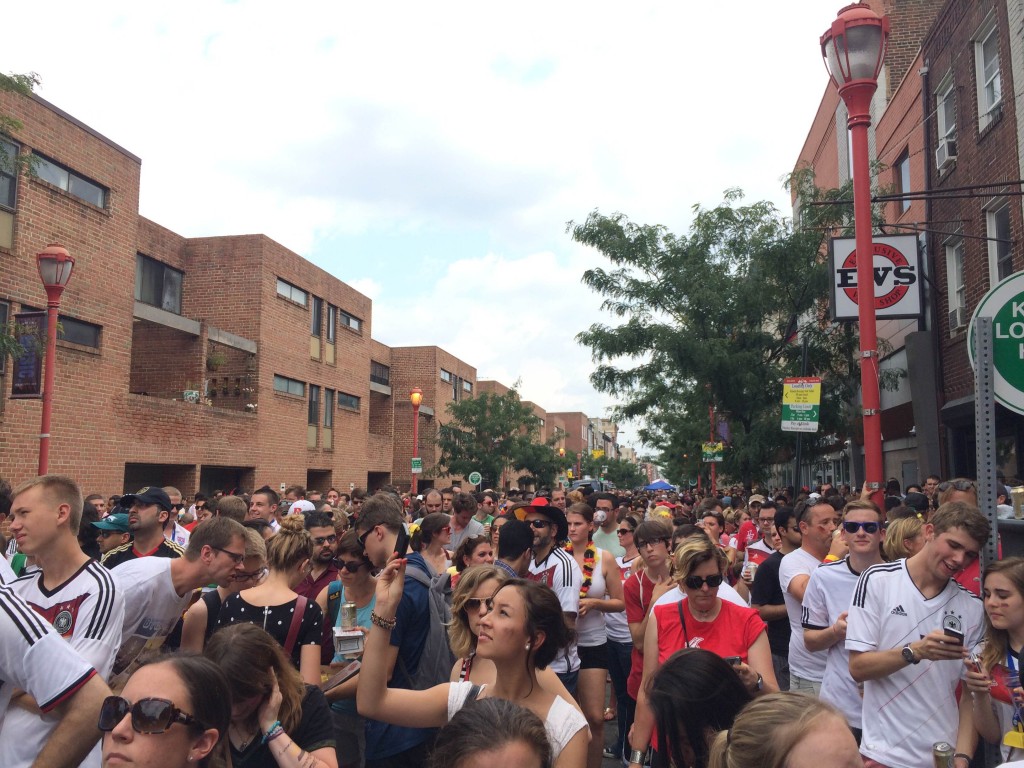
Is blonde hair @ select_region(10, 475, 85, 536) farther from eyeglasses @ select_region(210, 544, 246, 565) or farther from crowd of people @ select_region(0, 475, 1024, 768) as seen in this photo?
eyeglasses @ select_region(210, 544, 246, 565)

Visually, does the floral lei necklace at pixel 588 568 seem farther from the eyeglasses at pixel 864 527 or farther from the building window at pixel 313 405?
the building window at pixel 313 405

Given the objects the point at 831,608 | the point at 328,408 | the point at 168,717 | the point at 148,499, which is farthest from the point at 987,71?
the point at 328,408

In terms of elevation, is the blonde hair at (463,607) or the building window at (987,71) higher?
the building window at (987,71)

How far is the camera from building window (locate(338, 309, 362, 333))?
1435 inches

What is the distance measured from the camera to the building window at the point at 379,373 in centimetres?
4522

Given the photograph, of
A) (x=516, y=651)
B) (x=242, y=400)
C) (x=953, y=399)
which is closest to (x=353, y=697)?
(x=516, y=651)

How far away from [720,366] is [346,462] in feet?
64.5

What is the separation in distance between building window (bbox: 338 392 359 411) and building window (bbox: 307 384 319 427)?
2.35 meters

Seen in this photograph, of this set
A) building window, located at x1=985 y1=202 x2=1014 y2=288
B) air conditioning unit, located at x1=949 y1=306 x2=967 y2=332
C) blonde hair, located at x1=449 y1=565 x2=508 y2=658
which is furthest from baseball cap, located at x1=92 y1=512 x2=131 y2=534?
air conditioning unit, located at x1=949 y1=306 x2=967 y2=332

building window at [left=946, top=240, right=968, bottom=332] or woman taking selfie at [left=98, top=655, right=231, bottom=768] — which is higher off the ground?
building window at [left=946, top=240, right=968, bottom=332]

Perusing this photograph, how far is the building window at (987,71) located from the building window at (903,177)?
4.58 metres

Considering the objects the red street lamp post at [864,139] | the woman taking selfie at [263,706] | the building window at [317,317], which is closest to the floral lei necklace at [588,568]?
the red street lamp post at [864,139]

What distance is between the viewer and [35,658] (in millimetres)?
2785

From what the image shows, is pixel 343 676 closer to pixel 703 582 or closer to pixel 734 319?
pixel 703 582
